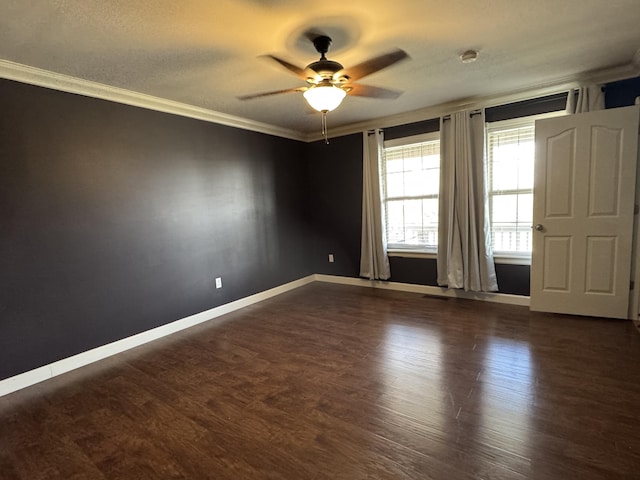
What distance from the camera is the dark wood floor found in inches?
64.3

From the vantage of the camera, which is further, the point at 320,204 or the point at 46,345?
the point at 320,204

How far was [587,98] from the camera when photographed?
3242 millimetres

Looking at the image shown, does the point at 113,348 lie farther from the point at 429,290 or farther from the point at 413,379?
the point at 429,290

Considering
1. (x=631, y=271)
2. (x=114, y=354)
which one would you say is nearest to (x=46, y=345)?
(x=114, y=354)

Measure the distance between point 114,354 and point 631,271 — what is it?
204 inches

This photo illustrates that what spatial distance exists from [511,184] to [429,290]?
1.71 metres

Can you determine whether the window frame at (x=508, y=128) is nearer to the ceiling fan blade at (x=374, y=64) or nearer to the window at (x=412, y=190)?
the window at (x=412, y=190)

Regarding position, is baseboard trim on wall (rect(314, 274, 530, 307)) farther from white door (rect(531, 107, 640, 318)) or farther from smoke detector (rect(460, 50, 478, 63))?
smoke detector (rect(460, 50, 478, 63))

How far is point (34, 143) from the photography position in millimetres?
2621

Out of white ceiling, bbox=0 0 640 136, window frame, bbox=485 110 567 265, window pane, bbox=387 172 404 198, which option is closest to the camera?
Result: white ceiling, bbox=0 0 640 136

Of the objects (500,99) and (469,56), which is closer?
(469,56)

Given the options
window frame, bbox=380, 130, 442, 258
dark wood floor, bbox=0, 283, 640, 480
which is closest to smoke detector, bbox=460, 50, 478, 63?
window frame, bbox=380, 130, 442, 258

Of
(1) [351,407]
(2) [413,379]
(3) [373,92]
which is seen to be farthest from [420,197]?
(1) [351,407]

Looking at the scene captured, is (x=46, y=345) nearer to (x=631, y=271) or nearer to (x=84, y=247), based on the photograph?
(x=84, y=247)
